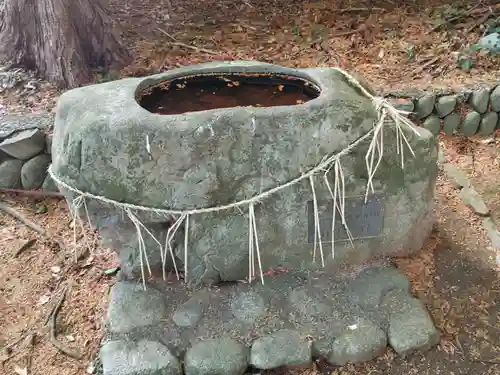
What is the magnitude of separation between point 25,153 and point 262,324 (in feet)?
7.03

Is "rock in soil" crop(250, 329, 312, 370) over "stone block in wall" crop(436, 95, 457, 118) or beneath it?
beneath

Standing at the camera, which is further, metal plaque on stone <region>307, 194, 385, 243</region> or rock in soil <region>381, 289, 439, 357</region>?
metal plaque on stone <region>307, 194, 385, 243</region>

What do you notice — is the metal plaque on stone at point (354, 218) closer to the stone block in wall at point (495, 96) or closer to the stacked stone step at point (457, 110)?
the stacked stone step at point (457, 110)

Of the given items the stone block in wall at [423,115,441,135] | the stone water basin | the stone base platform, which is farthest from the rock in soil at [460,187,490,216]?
the stone base platform

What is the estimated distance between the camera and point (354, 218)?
8.89 ft

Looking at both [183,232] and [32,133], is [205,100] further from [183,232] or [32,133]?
[32,133]

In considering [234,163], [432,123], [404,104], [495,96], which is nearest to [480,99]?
[495,96]

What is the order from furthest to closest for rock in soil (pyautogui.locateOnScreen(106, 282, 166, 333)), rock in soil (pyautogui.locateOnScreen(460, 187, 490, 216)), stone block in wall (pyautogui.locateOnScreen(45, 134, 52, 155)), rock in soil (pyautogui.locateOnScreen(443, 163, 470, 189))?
1. stone block in wall (pyautogui.locateOnScreen(45, 134, 52, 155))
2. rock in soil (pyautogui.locateOnScreen(443, 163, 470, 189))
3. rock in soil (pyautogui.locateOnScreen(460, 187, 490, 216))
4. rock in soil (pyautogui.locateOnScreen(106, 282, 166, 333))

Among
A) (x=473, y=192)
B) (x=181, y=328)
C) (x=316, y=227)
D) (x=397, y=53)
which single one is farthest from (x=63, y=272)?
(x=397, y=53)

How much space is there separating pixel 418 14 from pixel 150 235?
3897mm

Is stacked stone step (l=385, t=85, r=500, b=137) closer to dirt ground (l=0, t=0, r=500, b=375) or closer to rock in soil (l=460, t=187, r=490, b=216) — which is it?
dirt ground (l=0, t=0, r=500, b=375)

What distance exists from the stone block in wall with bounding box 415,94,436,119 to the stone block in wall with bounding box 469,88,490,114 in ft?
1.04

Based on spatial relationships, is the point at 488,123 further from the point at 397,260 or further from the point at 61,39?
the point at 61,39

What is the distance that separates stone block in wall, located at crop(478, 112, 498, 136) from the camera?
4.32 m
